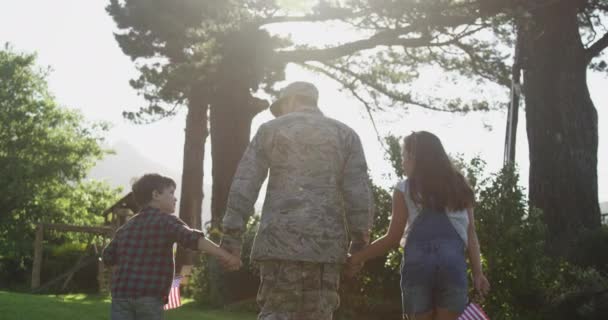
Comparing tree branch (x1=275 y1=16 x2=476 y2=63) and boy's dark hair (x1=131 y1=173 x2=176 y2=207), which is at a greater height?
tree branch (x1=275 y1=16 x2=476 y2=63)

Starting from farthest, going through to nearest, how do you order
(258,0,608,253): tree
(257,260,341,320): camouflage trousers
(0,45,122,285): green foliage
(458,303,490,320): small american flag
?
(0,45,122,285): green foliage → (258,0,608,253): tree → (257,260,341,320): camouflage trousers → (458,303,490,320): small american flag

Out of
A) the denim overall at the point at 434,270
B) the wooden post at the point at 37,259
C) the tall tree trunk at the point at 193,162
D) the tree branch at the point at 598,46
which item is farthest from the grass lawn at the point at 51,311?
the wooden post at the point at 37,259

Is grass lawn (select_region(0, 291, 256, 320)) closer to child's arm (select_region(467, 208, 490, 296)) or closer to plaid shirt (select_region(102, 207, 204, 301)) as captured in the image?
plaid shirt (select_region(102, 207, 204, 301))

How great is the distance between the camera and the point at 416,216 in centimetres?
479

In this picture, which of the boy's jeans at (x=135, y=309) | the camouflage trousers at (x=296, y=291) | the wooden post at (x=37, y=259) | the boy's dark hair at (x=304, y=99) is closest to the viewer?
the camouflage trousers at (x=296, y=291)

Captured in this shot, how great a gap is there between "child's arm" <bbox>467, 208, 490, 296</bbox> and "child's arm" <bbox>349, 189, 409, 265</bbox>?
431mm

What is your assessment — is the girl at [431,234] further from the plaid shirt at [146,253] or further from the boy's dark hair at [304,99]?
the plaid shirt at [146,253]

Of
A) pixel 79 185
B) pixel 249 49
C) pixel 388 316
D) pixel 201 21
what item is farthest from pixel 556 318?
pixel 79 185

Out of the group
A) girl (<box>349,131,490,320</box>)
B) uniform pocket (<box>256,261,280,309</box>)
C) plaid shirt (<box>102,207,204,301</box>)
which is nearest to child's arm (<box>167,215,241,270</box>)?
plaid shirt (<box>102,207,204,301</box>)

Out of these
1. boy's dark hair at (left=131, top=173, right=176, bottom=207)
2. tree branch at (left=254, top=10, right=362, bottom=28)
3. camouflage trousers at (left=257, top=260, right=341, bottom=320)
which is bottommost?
camouflage trousers at (left=257, top=260, right=341, bottom=320)

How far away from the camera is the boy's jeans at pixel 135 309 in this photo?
16.4ft

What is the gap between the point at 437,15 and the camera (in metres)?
15.4

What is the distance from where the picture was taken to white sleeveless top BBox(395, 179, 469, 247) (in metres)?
4.72

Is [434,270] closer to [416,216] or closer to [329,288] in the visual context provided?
[416,216]
